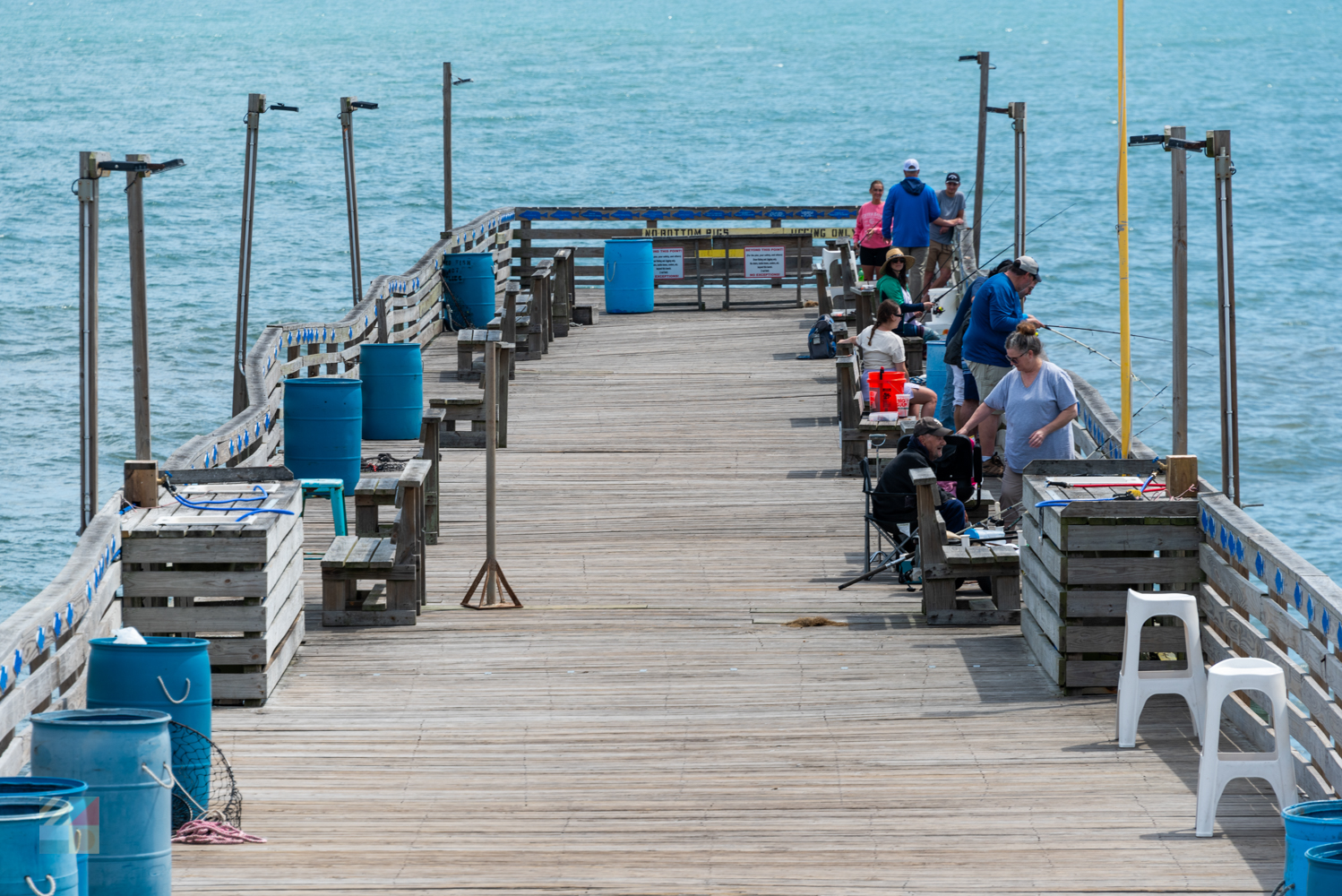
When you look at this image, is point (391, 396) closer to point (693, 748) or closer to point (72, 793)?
point (693, 748)

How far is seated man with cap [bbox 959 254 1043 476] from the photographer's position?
12.0m

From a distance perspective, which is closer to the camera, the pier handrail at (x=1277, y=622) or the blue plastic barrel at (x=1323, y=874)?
the blue plastic barrel at (x=1323, y=874)

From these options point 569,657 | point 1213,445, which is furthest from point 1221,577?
point 1213,445

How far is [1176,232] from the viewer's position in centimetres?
906

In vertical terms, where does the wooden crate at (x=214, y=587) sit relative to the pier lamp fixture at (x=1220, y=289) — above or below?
below

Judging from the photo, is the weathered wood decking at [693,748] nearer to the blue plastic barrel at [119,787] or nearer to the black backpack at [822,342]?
the blue plastic barrel at [119,787]

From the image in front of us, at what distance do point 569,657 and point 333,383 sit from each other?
4.72 meters

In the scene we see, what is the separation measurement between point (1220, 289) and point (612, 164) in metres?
76.6

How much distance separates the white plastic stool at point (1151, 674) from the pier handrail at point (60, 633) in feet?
14.5

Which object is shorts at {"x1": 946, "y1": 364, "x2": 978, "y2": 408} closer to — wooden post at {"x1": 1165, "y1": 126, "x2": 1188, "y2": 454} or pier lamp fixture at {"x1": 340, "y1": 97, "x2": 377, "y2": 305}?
wooden post at {"x1": 1165, "y1": 126, "x2": 1188, "y2": 454}

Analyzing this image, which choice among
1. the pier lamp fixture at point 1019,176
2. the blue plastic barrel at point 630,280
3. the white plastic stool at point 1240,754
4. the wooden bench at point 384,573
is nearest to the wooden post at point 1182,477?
the white plastic stool at point 1240,754

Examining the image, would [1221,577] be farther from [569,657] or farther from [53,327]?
[53,327]

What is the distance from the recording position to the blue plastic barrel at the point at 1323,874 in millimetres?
4910

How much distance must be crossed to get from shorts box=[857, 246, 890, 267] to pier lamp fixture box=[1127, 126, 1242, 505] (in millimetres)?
10725
